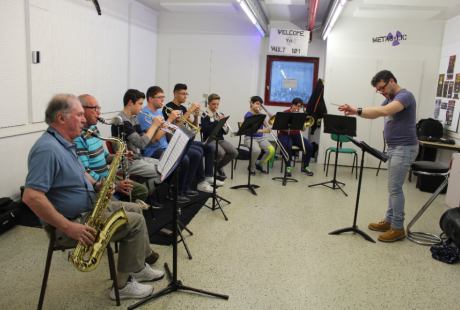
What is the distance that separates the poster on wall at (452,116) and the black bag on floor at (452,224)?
2666 millimetres

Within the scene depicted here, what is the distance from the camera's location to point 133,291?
2.24 meters

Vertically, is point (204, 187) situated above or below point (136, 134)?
below

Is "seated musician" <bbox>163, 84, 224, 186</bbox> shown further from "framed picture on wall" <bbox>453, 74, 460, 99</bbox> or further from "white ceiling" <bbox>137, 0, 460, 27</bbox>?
"framed picture on wall" <bbox>453, 74, 460, 99</bbox>

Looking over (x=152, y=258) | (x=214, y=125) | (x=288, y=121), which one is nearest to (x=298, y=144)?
(x=288, y=121)

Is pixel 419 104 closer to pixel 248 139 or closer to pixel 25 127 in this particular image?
pixel 248 139

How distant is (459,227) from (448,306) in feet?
3.11

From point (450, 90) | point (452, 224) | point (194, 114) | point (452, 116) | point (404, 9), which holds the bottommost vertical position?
point (452, 224)

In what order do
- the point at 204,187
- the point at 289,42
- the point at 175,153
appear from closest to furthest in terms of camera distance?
1. the point at 175,153
2. the point at 204,187
3. the point at 289,42

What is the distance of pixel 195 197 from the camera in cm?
433

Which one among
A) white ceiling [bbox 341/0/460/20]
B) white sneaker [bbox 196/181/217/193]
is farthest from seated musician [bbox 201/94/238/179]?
white ceiling [bbox 341/0/460/20]

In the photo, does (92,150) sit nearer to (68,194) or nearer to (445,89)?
(68,194)

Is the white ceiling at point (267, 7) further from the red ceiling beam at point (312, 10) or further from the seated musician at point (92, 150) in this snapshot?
the seated musician at point (92, 150)

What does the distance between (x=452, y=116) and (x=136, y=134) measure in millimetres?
4972

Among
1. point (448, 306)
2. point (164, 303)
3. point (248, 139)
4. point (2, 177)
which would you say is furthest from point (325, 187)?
point (2, 177)
